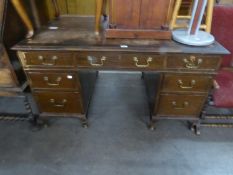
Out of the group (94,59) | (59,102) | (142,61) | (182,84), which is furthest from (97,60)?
(182,84)

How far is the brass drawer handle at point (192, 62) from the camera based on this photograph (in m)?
1.21

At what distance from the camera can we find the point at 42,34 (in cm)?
137

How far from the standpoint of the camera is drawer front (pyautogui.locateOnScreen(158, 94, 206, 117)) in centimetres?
141

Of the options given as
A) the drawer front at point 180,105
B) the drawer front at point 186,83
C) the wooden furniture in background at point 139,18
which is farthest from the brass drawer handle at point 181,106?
the wooden furniture in background at point 139,18

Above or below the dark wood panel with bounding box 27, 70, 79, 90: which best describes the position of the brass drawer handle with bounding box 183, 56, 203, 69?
above

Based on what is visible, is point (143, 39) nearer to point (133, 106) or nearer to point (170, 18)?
point (170, 18)

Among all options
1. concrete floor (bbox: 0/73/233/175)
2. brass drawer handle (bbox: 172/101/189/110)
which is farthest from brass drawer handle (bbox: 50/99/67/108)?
brass drawer handle (bbox: 172/101/189/110)

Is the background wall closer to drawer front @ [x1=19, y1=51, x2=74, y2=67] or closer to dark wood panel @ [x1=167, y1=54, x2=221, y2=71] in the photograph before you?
drawer front @ [x1=19, y1=51, x2=74, y2=67]

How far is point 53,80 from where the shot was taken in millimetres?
1360

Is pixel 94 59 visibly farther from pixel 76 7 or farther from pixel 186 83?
pixel 76 7

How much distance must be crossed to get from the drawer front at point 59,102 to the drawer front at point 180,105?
0.65m

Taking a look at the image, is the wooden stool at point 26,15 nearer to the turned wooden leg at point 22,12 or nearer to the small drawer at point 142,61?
the turned wooden leg at point 22,12

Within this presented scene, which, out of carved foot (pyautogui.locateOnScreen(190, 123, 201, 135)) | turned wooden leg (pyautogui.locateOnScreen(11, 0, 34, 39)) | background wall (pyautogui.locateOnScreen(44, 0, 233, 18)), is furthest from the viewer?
background wall (pyautogui.locateOnScreen(44, 0, 233, 18))

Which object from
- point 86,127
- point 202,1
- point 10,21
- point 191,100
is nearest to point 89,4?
point 10,21
